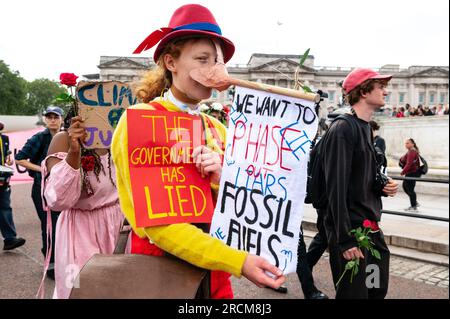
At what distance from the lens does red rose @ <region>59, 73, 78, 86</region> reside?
2.66m

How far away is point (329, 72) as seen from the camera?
2923 inches

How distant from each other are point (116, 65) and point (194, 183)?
51.3 meters

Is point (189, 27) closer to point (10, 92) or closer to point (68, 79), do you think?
point (68, 79)

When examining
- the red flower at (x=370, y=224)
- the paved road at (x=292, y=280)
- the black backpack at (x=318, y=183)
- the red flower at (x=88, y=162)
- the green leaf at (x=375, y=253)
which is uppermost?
the red flower at (x=88, y=162)

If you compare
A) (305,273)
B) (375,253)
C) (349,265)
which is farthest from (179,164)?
(305,273)

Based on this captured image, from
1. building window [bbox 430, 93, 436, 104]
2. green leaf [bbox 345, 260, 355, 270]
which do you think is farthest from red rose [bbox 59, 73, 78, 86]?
building window [bbox 430, 93, 436, 104]

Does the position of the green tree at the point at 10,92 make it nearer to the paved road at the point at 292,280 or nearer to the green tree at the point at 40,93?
the green tree at the point at 40,93

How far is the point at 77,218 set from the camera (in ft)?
8.14

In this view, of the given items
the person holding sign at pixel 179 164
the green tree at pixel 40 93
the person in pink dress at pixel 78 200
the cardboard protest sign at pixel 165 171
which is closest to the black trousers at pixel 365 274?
the person holding sign at pixel 179 164

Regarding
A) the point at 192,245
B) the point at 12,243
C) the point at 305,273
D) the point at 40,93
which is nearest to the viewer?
the point at 192,245

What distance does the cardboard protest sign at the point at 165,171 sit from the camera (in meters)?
1.47

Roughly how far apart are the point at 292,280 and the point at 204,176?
3.65 meters

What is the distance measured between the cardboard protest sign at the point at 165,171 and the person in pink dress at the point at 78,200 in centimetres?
92

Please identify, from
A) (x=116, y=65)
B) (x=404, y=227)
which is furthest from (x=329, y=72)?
(x=404, y=227)
